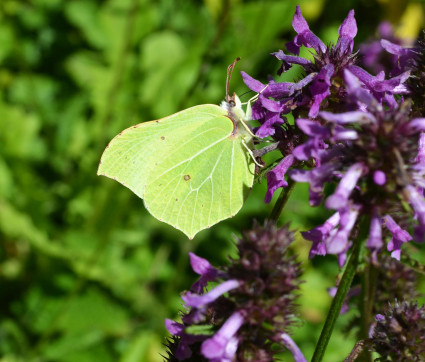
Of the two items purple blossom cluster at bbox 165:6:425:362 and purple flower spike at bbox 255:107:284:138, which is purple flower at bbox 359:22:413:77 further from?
purple flower spike at bbox 255:107:284:138

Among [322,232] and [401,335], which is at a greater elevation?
[322,232]

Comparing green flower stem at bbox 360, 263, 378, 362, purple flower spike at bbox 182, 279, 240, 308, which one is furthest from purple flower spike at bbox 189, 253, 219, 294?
green flower stem at bbox 360, 263, 378, 362

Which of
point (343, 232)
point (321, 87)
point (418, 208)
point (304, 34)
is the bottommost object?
point (343, 232)

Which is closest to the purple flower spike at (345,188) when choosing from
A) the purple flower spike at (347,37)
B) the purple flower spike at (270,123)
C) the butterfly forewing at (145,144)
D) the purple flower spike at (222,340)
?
the purple flower spike at (222,340)

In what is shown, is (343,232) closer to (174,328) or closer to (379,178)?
(379,178)

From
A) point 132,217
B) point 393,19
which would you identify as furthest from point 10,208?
point 393,19

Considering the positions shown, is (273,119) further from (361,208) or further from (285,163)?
(361,208)

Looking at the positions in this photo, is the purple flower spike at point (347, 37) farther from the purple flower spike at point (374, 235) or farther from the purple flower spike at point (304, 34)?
the purple flower spike at point (374, 235)

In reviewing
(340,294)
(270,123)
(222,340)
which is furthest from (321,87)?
(222,340)
